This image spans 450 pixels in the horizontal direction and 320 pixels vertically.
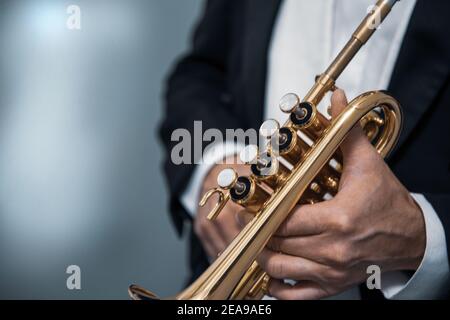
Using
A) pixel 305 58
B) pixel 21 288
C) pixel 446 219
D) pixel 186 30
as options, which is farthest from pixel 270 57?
pixel 21 288

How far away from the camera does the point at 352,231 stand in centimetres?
44

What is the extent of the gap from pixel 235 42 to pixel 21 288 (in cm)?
87

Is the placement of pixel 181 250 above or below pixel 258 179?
below

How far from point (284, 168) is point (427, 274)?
0.19 m

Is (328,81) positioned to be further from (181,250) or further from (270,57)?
(181,250)

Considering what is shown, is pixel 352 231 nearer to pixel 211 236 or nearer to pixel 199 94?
pixel 211 236

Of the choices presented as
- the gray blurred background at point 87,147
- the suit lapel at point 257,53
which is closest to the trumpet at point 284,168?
the suit lapel at point 257,53

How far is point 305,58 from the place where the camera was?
66 centimetres

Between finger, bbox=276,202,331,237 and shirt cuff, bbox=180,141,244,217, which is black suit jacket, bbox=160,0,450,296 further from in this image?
finger, bbox=276,202,331,237

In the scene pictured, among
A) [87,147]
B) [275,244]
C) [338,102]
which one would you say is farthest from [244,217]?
[87,147]

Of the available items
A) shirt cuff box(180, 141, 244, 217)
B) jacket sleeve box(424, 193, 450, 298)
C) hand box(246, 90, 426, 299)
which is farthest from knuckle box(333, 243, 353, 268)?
shirt cuff box(180, 141, 244, 217)

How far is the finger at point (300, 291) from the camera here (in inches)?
19.6

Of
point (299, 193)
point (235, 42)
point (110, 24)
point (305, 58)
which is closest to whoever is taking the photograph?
point (299, 193)

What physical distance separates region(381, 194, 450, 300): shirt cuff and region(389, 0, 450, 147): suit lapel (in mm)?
106
